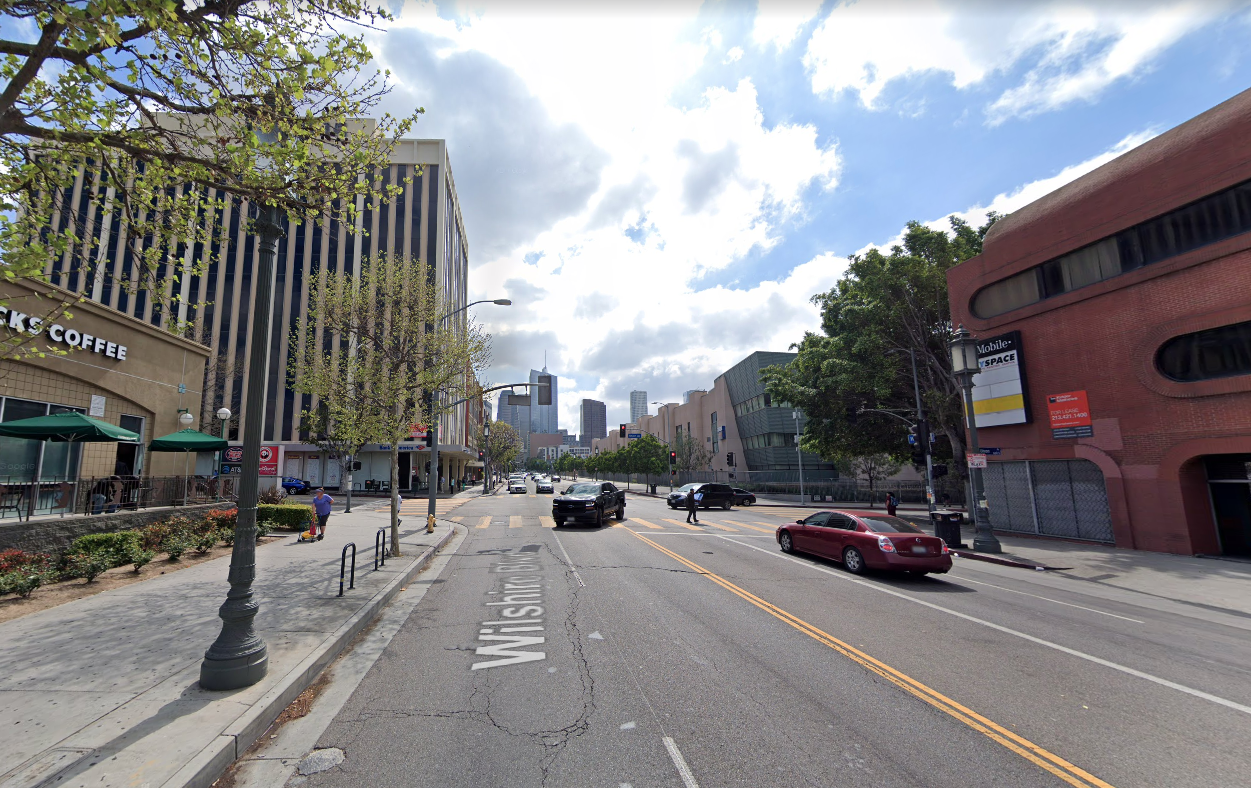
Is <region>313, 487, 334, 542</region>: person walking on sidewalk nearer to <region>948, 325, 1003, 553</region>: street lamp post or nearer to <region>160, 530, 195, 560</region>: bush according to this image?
<region>160, 530, 195, 560</region>: bush

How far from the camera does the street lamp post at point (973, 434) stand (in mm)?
16234

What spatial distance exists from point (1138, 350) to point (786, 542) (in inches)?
499

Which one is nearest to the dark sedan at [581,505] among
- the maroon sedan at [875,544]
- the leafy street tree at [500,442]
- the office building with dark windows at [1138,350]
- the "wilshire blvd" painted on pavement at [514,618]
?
the "wilshire blvd" painted on pavement at [514,618]

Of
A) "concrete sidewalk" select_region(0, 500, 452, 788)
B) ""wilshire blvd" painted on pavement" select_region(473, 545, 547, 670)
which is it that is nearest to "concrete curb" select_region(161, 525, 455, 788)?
"concrete sidewalk" select_region(0, 500, 452, 788)

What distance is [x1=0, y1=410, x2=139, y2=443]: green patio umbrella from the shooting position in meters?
11.0

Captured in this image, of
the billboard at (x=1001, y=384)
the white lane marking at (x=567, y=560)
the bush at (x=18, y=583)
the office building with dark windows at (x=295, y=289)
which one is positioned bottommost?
the white lane marking at (x=567, y=560)

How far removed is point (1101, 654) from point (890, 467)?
4625cm

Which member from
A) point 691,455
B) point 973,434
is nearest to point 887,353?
point 973,434

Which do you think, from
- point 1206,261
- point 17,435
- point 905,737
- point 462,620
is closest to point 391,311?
point 17,435

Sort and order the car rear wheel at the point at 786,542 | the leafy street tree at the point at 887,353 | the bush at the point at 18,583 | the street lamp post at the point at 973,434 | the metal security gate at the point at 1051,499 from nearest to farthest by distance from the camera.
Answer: the bush at the point at 18,583, the car rear wheel at the point at 786,542, the street lamp post at the point at 973,434, the metal security gate at the point at 1051,499, the leafy street tree at the point at 887,353

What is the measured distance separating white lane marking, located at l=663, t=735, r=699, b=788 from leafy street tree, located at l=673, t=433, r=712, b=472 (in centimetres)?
6556

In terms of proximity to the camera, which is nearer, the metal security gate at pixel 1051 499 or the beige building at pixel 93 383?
the beige building at pixel 93 383

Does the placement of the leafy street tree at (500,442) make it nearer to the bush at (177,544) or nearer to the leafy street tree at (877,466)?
the leafy street tree at (877,466)

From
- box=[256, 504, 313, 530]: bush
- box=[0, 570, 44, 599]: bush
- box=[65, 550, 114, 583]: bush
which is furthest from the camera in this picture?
box=[256, 504, 313, 530]: bush
